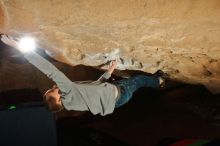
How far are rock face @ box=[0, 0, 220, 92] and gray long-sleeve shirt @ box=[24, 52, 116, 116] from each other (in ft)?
1.22

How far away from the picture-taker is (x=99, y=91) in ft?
9.64

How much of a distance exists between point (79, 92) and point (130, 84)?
96 centimetres

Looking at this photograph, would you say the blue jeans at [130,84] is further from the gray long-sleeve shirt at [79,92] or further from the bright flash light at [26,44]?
the bright flash light at [26,44]

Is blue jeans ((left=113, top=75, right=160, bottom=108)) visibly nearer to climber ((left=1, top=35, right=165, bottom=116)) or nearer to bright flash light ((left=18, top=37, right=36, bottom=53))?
climber ((left=1, top=35, right=165, bottom=116))

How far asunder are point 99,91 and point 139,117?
333 centimetres

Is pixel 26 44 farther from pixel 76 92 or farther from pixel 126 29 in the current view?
pixel 126 29

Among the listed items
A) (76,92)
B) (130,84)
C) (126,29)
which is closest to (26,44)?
(76,92)

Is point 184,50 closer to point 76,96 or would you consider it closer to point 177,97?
point 76,96

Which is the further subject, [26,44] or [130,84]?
[130,84]

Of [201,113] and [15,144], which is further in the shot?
[201,113]

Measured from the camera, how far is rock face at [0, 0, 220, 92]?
87.7 inches

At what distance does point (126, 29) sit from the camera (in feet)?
8.45

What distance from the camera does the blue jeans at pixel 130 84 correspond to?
338cm

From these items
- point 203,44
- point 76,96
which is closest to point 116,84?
point 76,96
